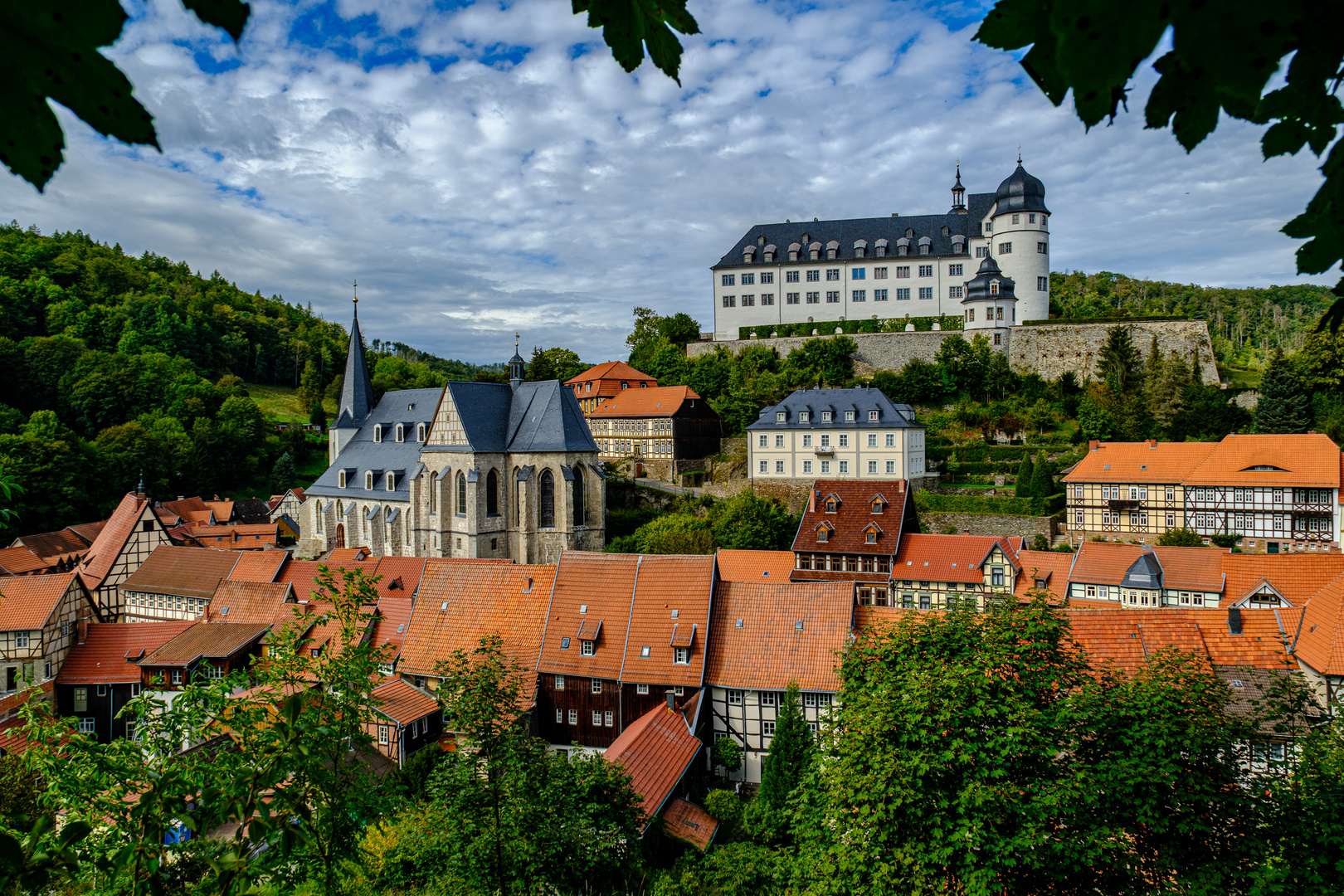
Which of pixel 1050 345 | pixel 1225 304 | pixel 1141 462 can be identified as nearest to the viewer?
pixel 1141 462

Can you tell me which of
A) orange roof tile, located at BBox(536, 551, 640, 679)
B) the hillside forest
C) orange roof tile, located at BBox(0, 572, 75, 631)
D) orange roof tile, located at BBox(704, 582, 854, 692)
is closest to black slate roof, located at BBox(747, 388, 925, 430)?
the hillside forest

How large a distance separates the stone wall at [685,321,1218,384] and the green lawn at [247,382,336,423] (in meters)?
72.1

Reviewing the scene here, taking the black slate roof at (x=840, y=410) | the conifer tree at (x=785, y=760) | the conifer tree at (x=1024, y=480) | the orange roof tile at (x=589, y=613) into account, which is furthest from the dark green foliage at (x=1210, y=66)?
the black slate roof at (x=840, y=410)

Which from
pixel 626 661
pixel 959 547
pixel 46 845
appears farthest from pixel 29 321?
pixel 46 845

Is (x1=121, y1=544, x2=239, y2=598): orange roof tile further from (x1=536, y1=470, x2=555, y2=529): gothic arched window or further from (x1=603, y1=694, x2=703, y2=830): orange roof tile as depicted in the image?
(x1=603, y1=694, x2=703, y2=830): orange roof tile

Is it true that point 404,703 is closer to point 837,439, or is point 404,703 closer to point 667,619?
point 667,619

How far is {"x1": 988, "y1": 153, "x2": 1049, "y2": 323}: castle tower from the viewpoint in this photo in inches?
2227

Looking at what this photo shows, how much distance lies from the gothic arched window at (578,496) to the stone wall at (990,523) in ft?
60.4

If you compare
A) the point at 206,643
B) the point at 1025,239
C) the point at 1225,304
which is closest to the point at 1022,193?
the point at 1025,239

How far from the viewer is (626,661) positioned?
24016 millimetres

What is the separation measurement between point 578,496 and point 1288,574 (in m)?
31.0

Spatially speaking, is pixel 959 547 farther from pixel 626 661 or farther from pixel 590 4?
pixel 590 4

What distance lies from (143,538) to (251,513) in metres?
27.7

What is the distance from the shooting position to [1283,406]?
4175 cm
